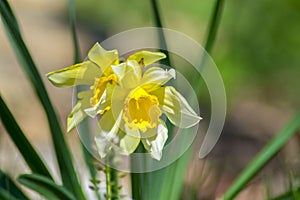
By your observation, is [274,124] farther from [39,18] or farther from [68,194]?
[68,194]

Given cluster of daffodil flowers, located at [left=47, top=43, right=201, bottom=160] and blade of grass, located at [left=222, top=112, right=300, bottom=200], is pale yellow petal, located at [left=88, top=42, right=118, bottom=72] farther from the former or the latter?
blade of grass, located at [left=222, top=112, right=300, bottom=200]

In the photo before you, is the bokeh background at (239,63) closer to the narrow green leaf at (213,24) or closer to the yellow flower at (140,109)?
the narrow green leaf at (213,24)

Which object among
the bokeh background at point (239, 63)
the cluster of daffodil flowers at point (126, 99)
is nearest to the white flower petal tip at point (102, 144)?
the cluster of daffodil flowers at point (126, 99)

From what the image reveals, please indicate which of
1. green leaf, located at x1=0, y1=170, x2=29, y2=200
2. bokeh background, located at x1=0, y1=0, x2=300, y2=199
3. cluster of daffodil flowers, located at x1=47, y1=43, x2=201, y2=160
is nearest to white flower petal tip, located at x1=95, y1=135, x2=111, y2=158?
cluster of daffodil flowers, located at x1=47, y1=43, x2=201, y2=160

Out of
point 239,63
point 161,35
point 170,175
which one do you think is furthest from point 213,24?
point 239,63

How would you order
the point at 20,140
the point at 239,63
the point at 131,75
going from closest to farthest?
the point at 131,75
the point at 20,140
the point at 239,63

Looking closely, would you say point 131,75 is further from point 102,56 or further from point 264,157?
point 264,157
